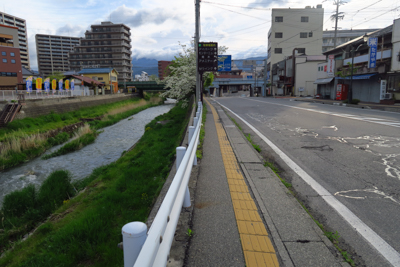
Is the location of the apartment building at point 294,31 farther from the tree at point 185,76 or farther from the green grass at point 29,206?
the green grass at point 29,206

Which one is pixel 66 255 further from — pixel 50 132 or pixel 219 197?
pixel 50 132

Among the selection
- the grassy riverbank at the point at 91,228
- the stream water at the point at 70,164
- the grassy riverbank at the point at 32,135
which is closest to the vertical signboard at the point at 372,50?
the stream water at the point at 70,164

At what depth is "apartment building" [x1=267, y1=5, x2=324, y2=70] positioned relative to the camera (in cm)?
7031

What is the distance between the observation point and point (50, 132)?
21.8 m

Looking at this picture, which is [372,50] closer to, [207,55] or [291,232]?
[207,55]

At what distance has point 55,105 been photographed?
94.0 ft

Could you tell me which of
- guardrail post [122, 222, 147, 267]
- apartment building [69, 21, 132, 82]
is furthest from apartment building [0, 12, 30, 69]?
guardrail post [122, 222, 147, 267]

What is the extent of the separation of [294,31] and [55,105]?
62328 millimetres

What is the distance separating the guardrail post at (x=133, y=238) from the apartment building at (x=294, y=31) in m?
74.8

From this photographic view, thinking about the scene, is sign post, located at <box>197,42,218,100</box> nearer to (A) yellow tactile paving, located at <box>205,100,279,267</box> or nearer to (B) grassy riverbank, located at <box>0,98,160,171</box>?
(B) grassy riverbank, located at <box>0,98,160,171</box>

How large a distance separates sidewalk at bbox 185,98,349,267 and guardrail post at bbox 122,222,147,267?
106cm

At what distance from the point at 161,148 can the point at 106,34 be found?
8336cm

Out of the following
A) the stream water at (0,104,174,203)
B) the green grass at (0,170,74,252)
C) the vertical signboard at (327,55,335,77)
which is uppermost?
the vertical signboard at (327,55,335,77)

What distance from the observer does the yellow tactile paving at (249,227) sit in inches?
104
